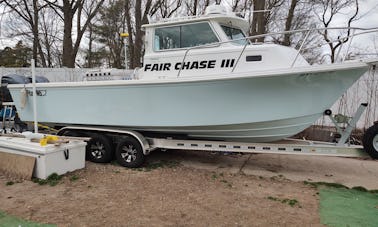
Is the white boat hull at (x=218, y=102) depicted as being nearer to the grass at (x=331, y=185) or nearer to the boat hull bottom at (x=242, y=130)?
the boat hull bottom at (x=242, y=130)

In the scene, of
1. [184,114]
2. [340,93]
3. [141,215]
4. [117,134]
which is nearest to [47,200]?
→ [141,215]

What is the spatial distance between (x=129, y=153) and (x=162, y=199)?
172 cm

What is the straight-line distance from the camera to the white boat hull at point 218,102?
4.17m

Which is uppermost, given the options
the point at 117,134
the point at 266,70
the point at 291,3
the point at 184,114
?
the point at 291,3

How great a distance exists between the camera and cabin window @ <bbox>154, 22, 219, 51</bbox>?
4852mm

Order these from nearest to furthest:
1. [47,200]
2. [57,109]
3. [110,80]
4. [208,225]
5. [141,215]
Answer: [208,225], [141,215], [47,200], [110,80], [57,109]

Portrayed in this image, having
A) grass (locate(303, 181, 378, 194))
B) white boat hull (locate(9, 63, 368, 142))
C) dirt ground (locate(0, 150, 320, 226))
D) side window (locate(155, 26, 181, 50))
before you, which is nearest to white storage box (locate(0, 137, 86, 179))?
dirt ground (locate(0, 150, 320, 226))

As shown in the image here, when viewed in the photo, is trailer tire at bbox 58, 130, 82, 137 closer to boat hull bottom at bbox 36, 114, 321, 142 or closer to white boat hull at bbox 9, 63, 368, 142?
white boat hull at bbox 9, 63, 368, 142

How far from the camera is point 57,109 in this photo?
18.3ft

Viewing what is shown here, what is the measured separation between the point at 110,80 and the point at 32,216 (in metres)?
2.67

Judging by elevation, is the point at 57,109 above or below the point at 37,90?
below

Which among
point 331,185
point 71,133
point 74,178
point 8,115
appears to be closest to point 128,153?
point 74,178

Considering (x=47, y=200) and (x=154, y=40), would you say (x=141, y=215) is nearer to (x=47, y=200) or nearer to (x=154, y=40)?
(x=47, y=200)

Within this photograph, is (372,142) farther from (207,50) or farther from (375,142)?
(207,50)
